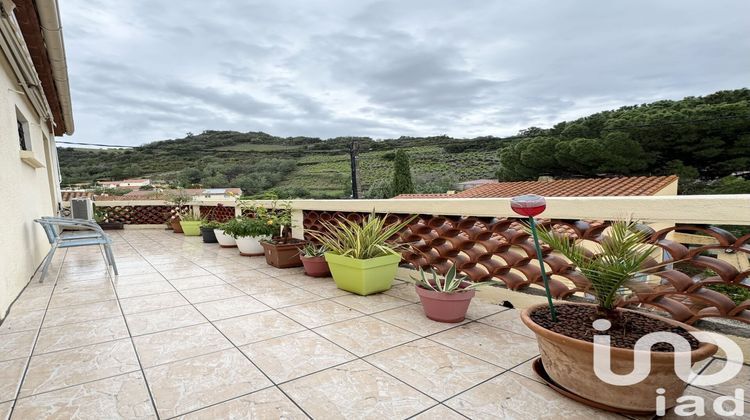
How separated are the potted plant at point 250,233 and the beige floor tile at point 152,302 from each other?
1696 mm

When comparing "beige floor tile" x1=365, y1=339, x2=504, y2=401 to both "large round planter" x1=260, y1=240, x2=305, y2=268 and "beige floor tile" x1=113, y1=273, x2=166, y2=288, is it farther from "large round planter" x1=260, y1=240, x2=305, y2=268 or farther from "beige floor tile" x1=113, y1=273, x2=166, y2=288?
"beige floor tile" x1=113, y1=273, x2=166, y2=288

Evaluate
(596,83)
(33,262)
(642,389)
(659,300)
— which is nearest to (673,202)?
(659,300)

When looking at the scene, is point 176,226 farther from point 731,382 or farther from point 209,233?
point 731,382

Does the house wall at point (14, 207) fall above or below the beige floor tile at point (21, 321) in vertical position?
above

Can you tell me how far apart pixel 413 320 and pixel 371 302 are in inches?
19.5

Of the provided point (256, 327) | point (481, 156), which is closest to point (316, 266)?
point (256, 327)

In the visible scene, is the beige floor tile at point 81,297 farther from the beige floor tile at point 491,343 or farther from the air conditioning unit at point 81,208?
the air conditioning unit at point 81,208

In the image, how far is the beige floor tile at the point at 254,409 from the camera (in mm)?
1307

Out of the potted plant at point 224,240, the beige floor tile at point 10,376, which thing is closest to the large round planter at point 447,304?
the beige floor tile at point 10,376

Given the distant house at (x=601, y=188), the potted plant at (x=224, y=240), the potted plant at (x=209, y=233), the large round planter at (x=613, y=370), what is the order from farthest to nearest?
the distant house at (x=601, y=188) → the potted plant at (x=209, y=233) → the potted plant at (x=224, y=240) → the large round planter at (x=613, y=370)

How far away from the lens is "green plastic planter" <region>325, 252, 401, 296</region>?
286cm

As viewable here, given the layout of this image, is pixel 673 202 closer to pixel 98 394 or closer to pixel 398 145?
pixel 98 394

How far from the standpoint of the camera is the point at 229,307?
2.66 meters

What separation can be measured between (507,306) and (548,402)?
1208mm
